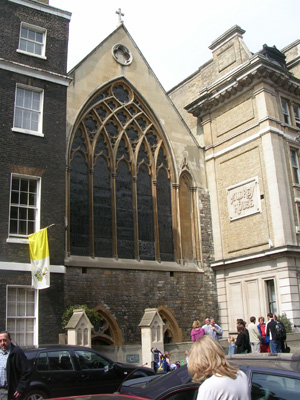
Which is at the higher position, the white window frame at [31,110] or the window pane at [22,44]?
the window pane at [22,44]

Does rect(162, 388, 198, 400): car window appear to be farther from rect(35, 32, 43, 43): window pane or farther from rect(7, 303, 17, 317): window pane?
rect(35, 32, 43, 43): window pane

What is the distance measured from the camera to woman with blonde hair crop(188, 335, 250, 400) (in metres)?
3.22

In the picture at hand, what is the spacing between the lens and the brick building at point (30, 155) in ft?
46.6

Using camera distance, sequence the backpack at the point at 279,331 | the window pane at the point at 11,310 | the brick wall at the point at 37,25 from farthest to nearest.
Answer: the brick wall at the point at 37,25, the window pane at the point at 11,310, the backpack at the point at 279,331

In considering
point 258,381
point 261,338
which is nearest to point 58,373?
point 258,381

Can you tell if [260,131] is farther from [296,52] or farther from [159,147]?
[296,52]

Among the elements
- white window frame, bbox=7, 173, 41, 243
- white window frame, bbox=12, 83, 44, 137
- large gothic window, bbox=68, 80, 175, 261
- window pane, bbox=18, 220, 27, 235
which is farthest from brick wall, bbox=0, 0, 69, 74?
window pane, bbox=18, 220, 27, 235

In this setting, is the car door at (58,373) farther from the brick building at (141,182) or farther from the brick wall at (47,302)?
the brick building at (141,182)

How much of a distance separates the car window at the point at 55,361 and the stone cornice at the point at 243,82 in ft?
56.2

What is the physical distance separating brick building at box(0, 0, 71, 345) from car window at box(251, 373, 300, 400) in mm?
10757

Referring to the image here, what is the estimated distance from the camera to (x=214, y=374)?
3271 millimetres

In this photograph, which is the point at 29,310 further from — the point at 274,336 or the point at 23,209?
the point at 274,336

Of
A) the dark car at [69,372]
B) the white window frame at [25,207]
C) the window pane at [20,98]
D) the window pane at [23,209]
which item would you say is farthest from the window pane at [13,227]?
the dark car at [69,372]

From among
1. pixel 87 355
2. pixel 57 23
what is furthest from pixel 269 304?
pixel 57 23
